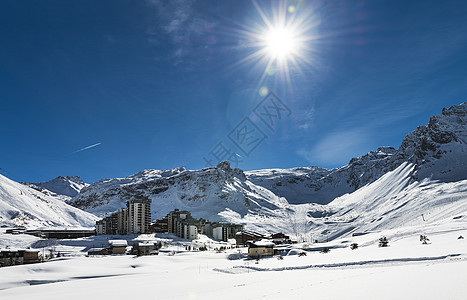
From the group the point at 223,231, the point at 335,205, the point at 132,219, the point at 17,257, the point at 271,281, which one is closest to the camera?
the point at 271,281

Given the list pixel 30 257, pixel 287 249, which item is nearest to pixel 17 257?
pixel 30 257

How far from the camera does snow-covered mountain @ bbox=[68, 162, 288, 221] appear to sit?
134 m

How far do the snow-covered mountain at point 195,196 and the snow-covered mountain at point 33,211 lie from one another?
2583 centimetres

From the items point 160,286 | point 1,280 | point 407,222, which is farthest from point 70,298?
point 407,222

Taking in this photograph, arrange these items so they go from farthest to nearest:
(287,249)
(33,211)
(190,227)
Result: 1. (33,211)
2. (190,227)
3. (287,249)

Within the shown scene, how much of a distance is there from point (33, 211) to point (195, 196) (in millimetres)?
73856

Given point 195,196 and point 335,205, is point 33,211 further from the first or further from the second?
point 335,205

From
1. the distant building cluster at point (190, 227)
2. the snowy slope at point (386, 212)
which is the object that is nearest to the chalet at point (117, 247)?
the distant building cluster at point (190, 227)

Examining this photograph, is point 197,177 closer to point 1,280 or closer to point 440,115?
point 440,115

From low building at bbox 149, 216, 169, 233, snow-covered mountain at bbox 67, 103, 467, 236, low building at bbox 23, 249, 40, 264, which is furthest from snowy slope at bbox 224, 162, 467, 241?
low building at bbox 23, 249, 40, 264

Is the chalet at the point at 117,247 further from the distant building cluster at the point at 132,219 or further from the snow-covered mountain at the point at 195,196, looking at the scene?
the snow-covered mountain at the point at 195,196

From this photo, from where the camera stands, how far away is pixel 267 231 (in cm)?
10094

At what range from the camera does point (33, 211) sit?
8700 centimetres

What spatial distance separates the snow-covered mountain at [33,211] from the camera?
78250 millimetres
